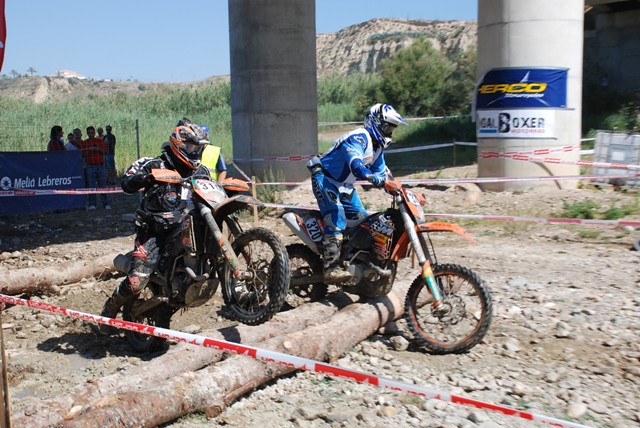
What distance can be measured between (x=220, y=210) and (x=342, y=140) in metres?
1.44

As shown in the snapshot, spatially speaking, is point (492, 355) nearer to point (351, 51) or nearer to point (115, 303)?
point (115, 303)

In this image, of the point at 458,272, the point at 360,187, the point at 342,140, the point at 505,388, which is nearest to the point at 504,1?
the point at 360,187

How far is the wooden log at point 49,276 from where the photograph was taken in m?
7.85

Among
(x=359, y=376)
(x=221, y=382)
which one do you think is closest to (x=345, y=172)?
(x=221, y=382)

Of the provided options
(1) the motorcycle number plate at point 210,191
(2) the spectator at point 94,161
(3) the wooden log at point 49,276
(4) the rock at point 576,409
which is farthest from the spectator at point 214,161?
(2) the spectator at point 94,161

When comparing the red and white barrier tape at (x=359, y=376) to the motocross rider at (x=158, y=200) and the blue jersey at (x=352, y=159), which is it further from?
the blue jersey at (x=352, y=159)

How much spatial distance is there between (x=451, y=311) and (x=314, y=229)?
1544 millimetres

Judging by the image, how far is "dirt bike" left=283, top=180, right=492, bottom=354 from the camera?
5699 millimetres

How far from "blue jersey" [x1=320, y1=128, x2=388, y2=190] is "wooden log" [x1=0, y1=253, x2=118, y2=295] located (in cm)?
367

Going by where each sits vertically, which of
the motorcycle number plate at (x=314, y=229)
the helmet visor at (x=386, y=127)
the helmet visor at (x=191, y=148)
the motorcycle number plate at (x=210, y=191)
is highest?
the helmet visor at (x=386, y=127)

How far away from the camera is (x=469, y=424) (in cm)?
446

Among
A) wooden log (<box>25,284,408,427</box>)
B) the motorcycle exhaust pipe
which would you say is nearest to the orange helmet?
the motorcycle exhaust pipe

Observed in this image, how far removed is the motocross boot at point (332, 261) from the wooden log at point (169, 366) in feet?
0.98

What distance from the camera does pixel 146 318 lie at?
646 cm
